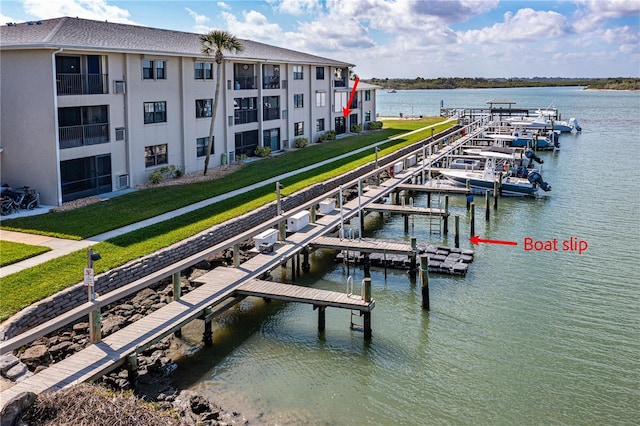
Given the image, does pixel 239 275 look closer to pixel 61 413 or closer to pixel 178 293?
pixel 178 293

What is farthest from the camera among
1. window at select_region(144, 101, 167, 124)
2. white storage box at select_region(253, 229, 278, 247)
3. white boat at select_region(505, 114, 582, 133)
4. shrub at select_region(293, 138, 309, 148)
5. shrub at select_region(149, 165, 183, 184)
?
white boat at select_region(505, 114, 582, 133)

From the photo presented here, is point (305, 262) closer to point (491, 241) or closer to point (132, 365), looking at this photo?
point (491, 241)

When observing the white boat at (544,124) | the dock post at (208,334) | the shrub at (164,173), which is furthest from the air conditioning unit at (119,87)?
the white boat at (544,124)

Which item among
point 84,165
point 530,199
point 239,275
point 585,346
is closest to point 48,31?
point 84,165

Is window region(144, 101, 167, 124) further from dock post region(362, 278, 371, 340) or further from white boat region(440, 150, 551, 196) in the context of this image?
dock post region(362, 278, 371, 340)

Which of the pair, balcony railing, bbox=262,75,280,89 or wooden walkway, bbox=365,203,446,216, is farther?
balcony railing, bbox=262,75,280,89

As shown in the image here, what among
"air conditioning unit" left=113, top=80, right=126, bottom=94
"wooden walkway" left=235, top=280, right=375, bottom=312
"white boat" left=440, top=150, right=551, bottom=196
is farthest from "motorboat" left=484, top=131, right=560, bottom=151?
"wooden walkway" left=235, top=280, right=375, bottom=312

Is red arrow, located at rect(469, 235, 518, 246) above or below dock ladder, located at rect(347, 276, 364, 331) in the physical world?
above
